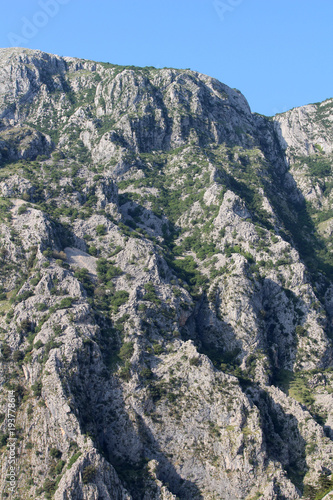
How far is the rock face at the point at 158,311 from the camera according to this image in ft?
226

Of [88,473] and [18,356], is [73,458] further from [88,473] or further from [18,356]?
[18,356]

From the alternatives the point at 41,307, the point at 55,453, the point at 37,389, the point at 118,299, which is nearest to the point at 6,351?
the point at 41,307

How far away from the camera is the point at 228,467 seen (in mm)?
70125

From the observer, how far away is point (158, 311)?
8981 cm

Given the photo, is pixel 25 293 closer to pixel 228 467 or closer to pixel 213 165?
pixel 228 467

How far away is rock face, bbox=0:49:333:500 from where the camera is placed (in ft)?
226

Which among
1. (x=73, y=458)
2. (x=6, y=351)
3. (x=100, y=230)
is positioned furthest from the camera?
(x=100, y=230)

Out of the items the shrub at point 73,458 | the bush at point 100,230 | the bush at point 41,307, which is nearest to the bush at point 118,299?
the bush at point 41,307

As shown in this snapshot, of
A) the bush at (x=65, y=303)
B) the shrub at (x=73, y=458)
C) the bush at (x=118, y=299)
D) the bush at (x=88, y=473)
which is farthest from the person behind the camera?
the bush at (x=118, y=299)

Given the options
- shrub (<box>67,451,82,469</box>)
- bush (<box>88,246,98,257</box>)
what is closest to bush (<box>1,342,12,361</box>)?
shrub (<box>67,451,82,469</box>)

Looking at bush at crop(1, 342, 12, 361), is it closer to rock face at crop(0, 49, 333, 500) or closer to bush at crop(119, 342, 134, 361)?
rock face at crop(0, 49, 333, 500)

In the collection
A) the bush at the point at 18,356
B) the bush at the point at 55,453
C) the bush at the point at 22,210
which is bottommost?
the bush at the point at 55,453

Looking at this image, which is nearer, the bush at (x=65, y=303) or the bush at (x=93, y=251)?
the bush at (x=65, y=303)

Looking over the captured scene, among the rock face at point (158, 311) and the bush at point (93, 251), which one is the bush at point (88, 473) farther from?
the bush at point (93, 251)
